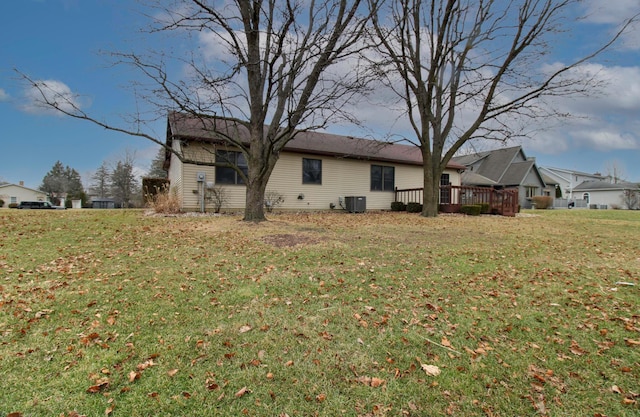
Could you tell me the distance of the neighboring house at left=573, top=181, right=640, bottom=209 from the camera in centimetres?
3534

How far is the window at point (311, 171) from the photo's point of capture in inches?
601

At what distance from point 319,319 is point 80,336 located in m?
2.13

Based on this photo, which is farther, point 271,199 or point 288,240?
point 271,199

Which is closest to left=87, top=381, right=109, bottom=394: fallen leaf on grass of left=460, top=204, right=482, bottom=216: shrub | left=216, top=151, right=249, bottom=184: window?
left=216, top=151, right=249, bottom=184: window

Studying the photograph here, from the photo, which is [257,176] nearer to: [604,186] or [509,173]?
[509,173]

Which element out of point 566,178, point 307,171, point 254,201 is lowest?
point 254,201

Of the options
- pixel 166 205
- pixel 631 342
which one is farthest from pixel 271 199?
pixel 631 342

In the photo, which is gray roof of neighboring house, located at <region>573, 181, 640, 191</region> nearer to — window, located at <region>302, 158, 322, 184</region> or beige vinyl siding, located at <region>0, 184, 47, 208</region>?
window, located at <region>302, 158, 322, 184</region>

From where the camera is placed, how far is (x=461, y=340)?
276 cm

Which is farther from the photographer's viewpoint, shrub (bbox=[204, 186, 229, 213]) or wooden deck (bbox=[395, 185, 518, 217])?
wooden deck (bbox=[395, 185, 518, 217])

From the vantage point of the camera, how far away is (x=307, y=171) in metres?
15.3

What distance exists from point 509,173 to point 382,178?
22.8 meters

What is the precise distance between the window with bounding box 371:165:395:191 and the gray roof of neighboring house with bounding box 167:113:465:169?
572mm

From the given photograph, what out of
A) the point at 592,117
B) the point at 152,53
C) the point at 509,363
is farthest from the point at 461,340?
the point at 592,117
